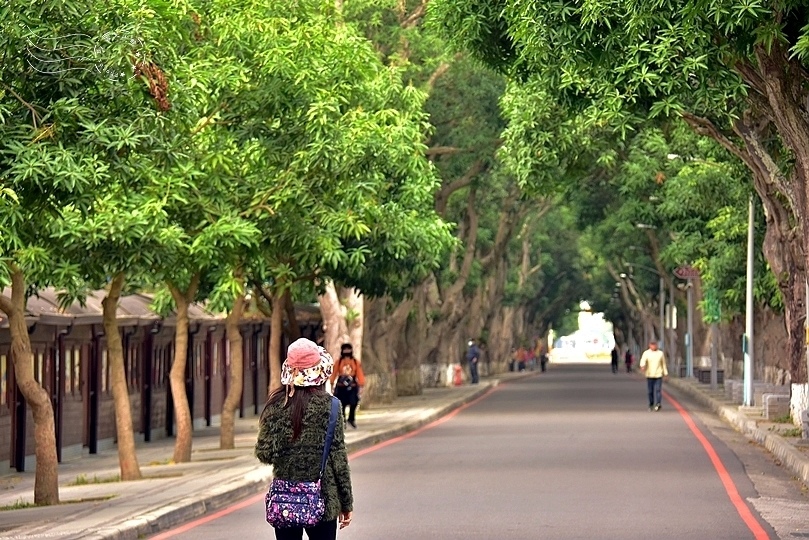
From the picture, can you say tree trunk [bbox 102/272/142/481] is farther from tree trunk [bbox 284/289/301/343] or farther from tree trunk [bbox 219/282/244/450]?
tree trunk [bbox 284/289/301/343]

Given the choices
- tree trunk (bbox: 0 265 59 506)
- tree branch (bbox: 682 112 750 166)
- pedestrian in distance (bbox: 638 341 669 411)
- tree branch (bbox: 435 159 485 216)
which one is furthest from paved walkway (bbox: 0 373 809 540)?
tree branch (bbox: 435 159 485 216)

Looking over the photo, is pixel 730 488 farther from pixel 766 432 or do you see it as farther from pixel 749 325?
pixel 749 325

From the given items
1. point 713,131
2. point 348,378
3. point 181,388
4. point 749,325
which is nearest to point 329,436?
point 181,388

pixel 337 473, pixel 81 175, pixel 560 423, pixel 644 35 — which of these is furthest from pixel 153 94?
pixel 560 423

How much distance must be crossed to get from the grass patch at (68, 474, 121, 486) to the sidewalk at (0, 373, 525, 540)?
0.04 feet

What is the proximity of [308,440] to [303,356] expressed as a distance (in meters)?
0.45

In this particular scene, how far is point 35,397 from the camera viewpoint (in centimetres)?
1803

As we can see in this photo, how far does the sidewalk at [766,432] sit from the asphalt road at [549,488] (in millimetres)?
595

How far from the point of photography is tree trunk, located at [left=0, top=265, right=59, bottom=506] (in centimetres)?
1792

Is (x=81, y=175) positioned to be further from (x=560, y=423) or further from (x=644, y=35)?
(x=560, y=423)

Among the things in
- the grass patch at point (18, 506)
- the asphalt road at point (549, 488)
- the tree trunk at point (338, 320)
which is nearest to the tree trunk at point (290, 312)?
the tree trunk at point (338, 320)

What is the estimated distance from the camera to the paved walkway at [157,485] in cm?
1525

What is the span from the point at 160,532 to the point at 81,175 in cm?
431

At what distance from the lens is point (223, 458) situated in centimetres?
2570
